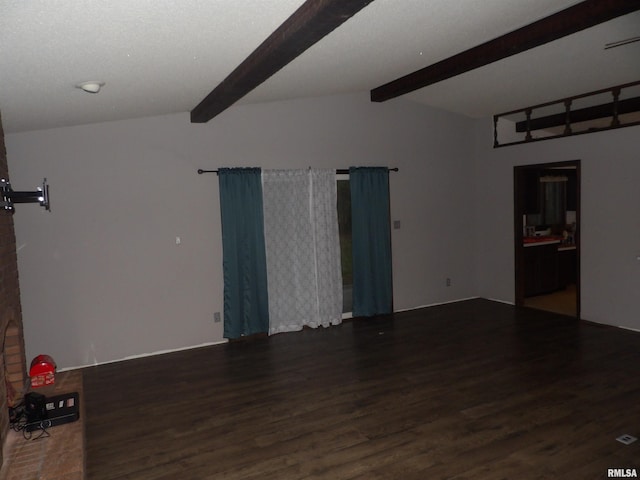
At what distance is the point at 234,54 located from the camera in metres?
3.00

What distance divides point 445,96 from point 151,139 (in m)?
3.70

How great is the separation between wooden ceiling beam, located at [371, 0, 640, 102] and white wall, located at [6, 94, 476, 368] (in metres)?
1.34

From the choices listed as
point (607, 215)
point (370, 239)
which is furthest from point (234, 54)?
point (607, 215)

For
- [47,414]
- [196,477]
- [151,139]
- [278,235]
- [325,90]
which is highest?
[325,90]

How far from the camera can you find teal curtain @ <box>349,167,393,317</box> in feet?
20.1

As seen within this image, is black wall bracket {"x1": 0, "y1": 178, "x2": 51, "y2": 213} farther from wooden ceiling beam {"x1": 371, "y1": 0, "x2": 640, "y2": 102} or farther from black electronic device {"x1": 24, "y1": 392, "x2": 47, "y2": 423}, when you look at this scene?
wooden ceiling beam {"x1": 371, "y1": 0, "x2": 640, "y2": 102}

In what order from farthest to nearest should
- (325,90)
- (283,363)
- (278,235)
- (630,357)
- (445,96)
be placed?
1. (445,96)
2. (278,235)
3. (325,90)
4. (283,363)
5. (630,357)

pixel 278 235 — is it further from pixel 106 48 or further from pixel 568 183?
pixel 568 183

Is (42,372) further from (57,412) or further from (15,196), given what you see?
(15,196)

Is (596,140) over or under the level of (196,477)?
over

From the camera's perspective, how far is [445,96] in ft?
20.1

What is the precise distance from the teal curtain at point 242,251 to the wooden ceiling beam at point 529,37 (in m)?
2.21

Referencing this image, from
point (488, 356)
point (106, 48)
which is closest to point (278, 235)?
point (488, 356)

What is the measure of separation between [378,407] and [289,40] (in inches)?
106
